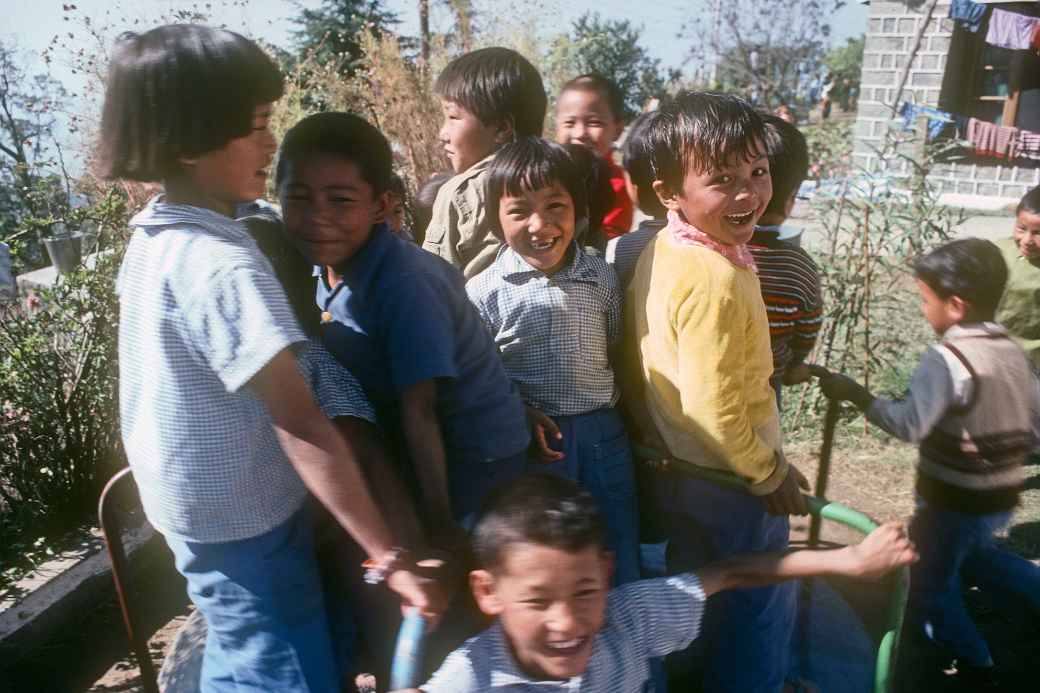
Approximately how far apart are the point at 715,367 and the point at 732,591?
2.11ft

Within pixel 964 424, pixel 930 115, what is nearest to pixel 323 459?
pixel 964 424

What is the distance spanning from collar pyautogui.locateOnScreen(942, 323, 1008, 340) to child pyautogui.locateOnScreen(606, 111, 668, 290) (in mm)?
1028

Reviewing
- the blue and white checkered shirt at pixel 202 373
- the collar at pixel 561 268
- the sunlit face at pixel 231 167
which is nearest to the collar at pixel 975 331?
the collar at pixel 561 268

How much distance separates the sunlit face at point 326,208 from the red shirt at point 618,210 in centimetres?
160

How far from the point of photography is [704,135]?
1738 millimetres

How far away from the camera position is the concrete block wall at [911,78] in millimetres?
9336

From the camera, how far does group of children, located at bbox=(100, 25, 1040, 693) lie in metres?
1.29

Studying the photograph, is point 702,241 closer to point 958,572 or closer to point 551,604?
point 551,604

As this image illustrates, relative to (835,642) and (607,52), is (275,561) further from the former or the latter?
(607,52)

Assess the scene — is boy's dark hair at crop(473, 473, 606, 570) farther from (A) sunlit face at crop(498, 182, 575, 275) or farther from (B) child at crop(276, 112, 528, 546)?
(A) sunlit face at crop(498, 182, 575, 275)

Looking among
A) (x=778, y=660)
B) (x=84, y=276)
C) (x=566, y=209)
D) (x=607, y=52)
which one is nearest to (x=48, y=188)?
(x=84, y=276)

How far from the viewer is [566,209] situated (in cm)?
194

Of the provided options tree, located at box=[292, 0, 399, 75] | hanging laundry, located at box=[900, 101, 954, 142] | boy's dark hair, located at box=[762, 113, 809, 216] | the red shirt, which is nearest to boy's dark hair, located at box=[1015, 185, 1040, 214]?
the red shirt

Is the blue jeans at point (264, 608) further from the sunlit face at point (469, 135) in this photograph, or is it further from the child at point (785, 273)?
the sunlit face at point (469, 135)
